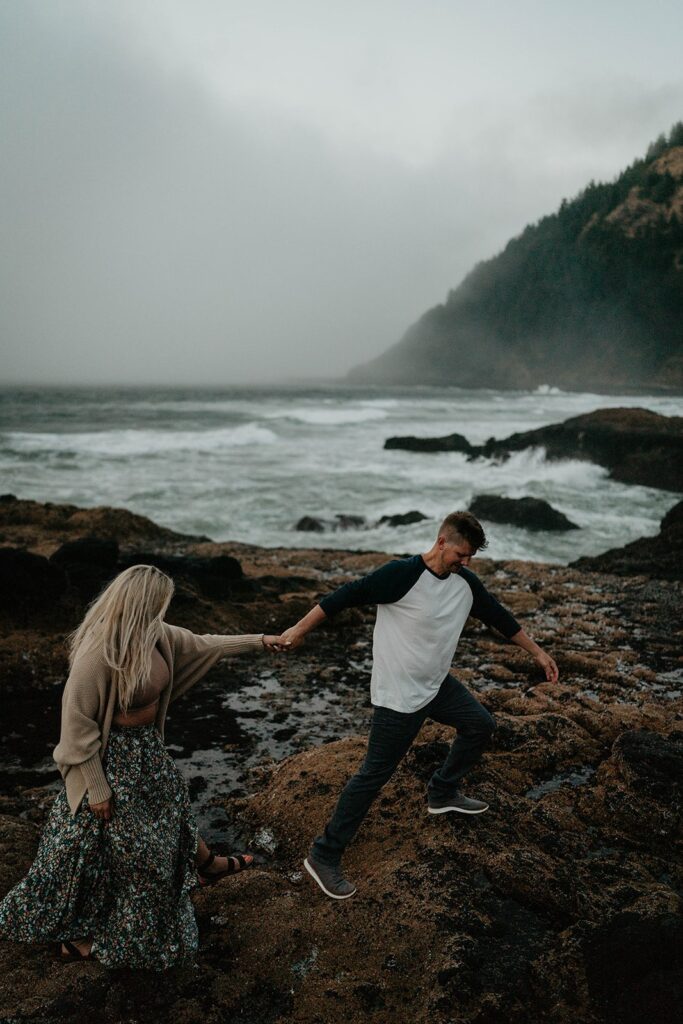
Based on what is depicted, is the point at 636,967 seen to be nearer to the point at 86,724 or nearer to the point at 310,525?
the point at 86,724

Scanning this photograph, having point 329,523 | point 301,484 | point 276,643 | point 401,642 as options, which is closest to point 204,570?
point 276,643

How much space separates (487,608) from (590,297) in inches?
5440

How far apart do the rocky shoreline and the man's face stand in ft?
4.88

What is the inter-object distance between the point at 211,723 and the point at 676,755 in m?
3.44

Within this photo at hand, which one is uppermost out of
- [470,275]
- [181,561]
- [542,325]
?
[470,275]

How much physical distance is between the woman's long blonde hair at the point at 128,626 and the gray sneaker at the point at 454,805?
187cm

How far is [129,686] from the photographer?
239cm

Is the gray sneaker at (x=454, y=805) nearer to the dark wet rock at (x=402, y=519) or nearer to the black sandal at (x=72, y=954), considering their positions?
the black sandal at (x=72, y=954)

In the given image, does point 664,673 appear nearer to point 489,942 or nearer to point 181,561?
point 489,942

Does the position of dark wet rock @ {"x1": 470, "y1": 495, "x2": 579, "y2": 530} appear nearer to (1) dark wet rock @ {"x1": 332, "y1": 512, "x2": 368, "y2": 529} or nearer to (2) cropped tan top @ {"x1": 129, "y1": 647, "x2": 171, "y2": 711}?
(1) dark wet rock @ {"x1": 332, "y1": 512, "x2": 368, "y2": 529}

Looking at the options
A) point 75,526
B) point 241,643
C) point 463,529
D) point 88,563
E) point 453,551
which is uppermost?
point 463,529

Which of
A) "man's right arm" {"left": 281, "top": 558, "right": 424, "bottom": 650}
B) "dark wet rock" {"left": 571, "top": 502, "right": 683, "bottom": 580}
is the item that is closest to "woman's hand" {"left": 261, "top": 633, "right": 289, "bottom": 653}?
"man's right arm" {"left": 281, "top": 558, "right": 424, "bottom": 650}

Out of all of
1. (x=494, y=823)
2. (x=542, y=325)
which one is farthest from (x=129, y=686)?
(x=542, y=325)

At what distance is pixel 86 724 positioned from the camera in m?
2.39
